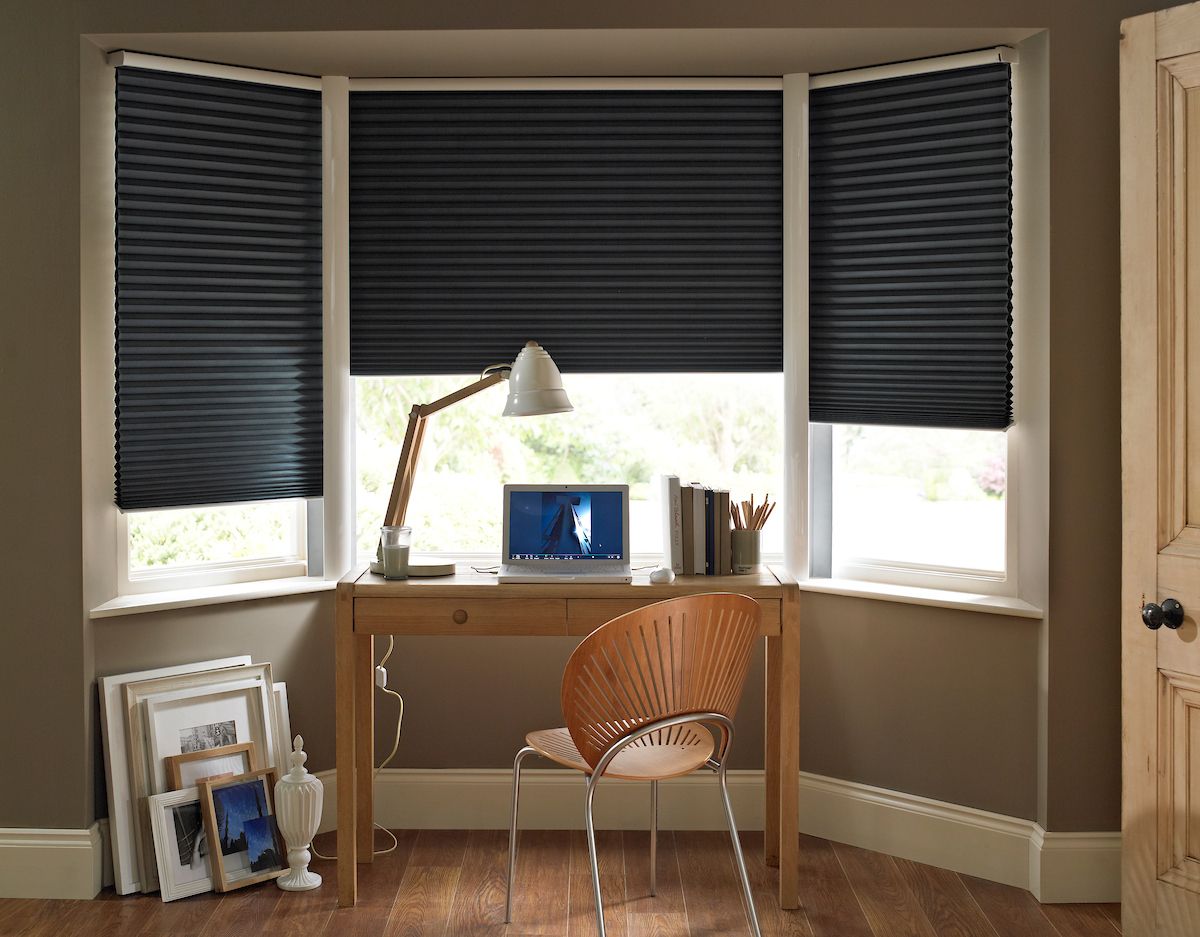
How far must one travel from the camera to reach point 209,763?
10.0 feet

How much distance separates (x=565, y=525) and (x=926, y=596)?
1.13 meters

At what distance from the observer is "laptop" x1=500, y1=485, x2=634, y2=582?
3.00 m

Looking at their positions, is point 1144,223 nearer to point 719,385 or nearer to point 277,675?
point 719,385

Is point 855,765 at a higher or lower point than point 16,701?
lower

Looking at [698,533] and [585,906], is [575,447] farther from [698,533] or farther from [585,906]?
[585,906]

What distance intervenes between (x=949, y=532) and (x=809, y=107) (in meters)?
1.43

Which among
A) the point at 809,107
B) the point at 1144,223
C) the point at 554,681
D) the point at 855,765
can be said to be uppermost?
the point at 809,107

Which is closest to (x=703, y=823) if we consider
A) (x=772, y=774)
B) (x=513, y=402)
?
(x=772, y=774)

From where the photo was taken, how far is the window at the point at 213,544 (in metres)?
3.22

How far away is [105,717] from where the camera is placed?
Answer: 9.66ft

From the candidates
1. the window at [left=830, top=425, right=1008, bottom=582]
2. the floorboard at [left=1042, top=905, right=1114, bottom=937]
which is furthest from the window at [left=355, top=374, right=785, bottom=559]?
the floorboard at [left=1042, top=905, right=1114, bottom=937]

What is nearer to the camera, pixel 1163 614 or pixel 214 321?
pixel 1163 614

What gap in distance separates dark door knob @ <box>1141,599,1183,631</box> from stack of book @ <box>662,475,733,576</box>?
1.09 m

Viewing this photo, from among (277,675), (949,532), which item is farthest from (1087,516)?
(277,675)
